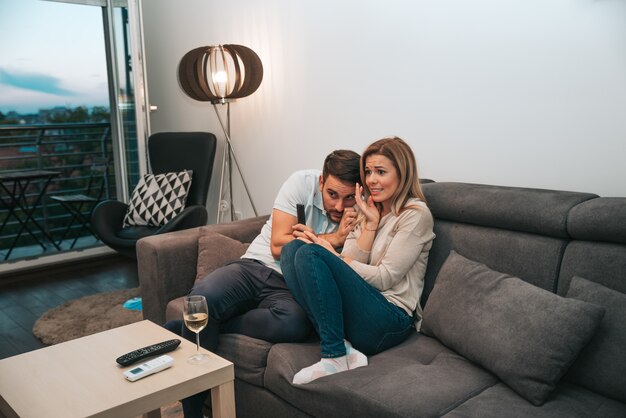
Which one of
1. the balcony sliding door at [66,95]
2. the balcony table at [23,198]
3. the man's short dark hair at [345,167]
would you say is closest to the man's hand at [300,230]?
the man's short dark hair at [345,167]

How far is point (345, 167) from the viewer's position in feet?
7.62

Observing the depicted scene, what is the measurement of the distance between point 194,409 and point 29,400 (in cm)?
56

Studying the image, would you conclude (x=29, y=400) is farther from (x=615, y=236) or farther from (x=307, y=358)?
(x=615, y=236)

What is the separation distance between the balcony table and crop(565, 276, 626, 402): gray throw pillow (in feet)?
13.7

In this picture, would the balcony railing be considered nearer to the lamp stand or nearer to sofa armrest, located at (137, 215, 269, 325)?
the lamp stand

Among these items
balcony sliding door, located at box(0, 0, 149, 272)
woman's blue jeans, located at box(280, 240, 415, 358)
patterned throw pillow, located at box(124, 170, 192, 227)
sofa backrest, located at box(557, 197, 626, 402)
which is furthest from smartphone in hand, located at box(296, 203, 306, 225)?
balcony sliding door, located at box(0, 0, 149, 272)

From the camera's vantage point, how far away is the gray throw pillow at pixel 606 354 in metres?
1.58

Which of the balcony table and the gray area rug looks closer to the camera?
the gray area rug

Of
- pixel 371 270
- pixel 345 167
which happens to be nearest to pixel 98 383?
pixel 371 270

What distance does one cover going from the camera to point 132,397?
1.58 m

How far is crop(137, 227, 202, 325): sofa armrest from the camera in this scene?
265 centimetres

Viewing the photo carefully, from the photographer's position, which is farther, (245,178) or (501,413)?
(245,178)

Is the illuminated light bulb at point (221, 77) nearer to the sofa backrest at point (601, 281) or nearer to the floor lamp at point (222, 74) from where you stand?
the floor lamp at point (222, 74)

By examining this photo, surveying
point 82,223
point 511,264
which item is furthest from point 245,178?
point 511,264
